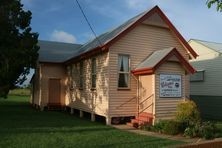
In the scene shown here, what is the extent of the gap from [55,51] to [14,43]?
10.2 m

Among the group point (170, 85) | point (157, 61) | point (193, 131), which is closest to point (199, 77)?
point (170, 85)

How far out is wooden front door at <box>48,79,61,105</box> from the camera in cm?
2644

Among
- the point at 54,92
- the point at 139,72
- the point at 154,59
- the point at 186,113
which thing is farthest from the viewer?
the point at 54,92

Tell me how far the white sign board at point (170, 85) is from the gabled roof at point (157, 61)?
0.71 metres

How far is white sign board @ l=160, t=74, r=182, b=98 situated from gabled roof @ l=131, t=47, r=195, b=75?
2.34 feet

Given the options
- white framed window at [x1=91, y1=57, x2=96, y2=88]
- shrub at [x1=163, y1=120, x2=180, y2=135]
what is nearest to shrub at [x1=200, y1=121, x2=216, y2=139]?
shrub at [x1=163, y1=120, x2=180, y2=135]

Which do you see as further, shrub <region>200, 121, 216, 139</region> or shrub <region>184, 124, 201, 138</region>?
shrub <region>184, 124, 201, 138</region>

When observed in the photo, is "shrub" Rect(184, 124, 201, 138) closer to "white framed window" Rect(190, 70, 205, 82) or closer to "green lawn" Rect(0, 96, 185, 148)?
"green lawn" Rect(0, 96, 185, 148)

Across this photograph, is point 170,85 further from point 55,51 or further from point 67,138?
point 55,51

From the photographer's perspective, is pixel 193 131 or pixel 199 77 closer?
pixel 193 131

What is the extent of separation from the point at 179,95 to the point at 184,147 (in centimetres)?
1015

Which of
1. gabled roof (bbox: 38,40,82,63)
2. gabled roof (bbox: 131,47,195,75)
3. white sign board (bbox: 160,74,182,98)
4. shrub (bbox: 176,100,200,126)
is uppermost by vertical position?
gabled roof (bbox: 38,40,82,63)

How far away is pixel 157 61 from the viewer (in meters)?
16.5

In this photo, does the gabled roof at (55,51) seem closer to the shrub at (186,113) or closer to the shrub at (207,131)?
the shrub at (186,113)
